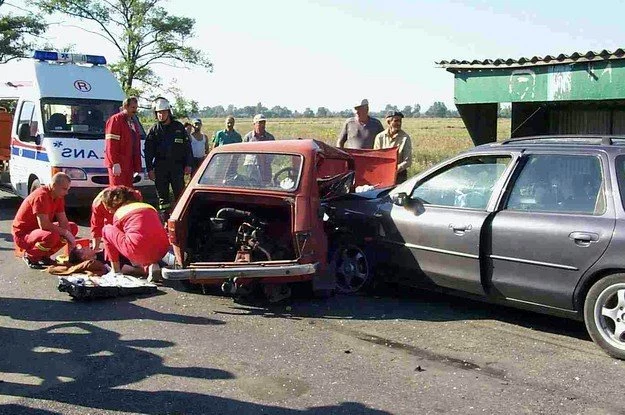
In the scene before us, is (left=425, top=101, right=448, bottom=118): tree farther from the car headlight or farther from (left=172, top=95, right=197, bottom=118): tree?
the car headlight

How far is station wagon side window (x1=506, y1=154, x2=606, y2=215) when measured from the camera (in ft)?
18.2

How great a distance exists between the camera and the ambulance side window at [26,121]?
473 inches

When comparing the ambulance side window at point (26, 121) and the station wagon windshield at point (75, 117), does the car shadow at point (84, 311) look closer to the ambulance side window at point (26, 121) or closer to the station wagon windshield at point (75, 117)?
the station wagon windshield at point (75, 117)

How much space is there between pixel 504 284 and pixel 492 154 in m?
1.17

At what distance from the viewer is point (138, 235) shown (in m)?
7.35

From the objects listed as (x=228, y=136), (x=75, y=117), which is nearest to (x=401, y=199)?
(x=228, y=136)

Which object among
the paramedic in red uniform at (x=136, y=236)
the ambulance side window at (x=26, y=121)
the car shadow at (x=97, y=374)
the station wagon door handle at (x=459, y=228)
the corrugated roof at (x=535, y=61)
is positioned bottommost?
the car shadow at (x=97, y=374)

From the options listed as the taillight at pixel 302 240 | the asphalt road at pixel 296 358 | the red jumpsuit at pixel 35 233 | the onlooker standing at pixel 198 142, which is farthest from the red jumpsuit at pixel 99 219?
the onlooker standing at pixel 198 142

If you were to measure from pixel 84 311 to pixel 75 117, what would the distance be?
20.7 ft

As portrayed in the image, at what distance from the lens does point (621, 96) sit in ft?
29.1

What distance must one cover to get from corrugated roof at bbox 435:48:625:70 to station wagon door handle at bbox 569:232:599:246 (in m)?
4.31

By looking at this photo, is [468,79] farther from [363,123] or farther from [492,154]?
[492,154]

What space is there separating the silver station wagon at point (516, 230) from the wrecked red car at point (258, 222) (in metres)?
0.58

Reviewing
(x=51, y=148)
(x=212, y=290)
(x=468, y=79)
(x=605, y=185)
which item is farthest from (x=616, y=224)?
(x=51, y=148)
